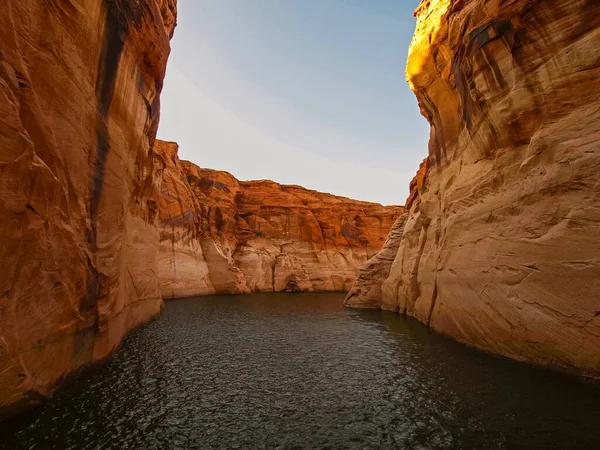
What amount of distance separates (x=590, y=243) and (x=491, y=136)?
6.30m

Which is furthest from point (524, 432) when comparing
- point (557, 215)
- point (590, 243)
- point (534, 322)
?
point (557, 215)

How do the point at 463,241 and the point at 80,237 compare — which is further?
the point at 463,241

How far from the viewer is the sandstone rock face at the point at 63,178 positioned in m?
6.16

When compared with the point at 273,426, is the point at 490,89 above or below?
above

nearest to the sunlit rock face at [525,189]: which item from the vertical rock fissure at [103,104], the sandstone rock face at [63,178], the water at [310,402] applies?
the water at [310,402]

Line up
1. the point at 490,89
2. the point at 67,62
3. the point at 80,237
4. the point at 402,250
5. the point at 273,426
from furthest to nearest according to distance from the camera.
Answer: the point at 402,250, the point at 490,89, the point at 80,237, the point at 67,62, the point at 273,426

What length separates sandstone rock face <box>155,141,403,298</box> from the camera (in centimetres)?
3456

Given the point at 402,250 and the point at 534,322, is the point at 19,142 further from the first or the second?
the point at 402,250

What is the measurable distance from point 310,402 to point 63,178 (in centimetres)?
832

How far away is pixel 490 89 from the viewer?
12.8 meters

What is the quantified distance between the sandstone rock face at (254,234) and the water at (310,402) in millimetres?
22641

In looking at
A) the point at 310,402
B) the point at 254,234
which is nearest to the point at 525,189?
the point at 310,402

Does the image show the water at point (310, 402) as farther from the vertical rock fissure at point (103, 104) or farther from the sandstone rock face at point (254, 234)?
the sandstone rock face at point (254, 234)

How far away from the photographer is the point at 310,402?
25.5ft
